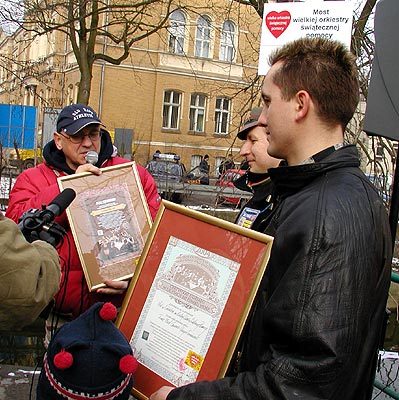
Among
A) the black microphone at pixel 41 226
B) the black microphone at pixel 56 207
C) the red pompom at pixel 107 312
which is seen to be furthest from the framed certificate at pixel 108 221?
the red pompom at pixel 107 312

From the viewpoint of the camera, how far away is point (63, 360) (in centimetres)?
Result: 185

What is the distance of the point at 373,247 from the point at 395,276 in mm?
1697

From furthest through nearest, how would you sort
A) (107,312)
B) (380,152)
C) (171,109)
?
(171,109)
(380,152)
(107,312)

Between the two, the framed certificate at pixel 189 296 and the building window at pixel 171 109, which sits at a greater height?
the building window at pixel 171 109

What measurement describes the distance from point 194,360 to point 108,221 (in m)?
1.19

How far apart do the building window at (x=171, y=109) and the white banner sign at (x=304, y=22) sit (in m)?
29.5

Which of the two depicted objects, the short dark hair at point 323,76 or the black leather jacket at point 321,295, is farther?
the short dark hair at point 323,76

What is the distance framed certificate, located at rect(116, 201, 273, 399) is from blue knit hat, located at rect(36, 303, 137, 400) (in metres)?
0.10

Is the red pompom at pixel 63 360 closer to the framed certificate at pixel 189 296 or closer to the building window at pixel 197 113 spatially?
the framed certificate at pixel 189 296

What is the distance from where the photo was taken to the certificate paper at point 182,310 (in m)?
1.82

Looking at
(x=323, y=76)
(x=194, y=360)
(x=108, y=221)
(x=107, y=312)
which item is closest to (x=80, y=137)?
(x=108, y=221)

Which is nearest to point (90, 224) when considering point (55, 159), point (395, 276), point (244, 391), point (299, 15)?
point (55, 159)

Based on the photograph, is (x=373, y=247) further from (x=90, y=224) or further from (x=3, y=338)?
(x=3, y=338)

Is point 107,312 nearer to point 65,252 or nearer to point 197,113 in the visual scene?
point 65,252
